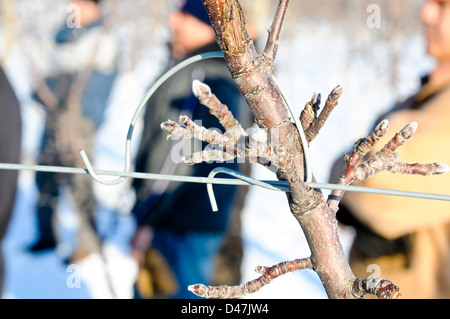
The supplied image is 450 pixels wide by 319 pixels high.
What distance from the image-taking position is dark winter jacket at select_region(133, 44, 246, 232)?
82.9 inches

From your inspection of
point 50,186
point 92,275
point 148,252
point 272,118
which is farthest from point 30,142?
point 272,118

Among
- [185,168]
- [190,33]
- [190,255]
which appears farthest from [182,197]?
[190,33]

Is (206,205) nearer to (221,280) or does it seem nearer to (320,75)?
(221,280)

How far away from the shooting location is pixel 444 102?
1632 mm

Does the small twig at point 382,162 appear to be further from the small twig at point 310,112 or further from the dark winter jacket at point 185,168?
the dark winter jacket at point 185,168

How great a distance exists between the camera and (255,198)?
4.68 m

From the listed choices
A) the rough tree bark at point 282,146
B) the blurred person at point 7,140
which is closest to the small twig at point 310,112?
the rough tree bark at point 282,146

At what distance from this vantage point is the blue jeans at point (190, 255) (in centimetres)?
219

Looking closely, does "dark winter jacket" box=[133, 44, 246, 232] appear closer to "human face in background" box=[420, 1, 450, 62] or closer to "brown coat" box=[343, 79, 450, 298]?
"brown coat" box=[343, 79, 450, 298]

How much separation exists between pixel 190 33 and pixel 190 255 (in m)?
1.08

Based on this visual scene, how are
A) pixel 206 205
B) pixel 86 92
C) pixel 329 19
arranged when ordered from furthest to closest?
1. pixel 329 19
2. pixel 86 92
3. pixel 206 205

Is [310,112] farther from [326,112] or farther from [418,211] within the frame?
[418,211]

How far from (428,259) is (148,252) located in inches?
52.7

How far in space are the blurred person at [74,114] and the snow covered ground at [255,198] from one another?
7.8 inches
